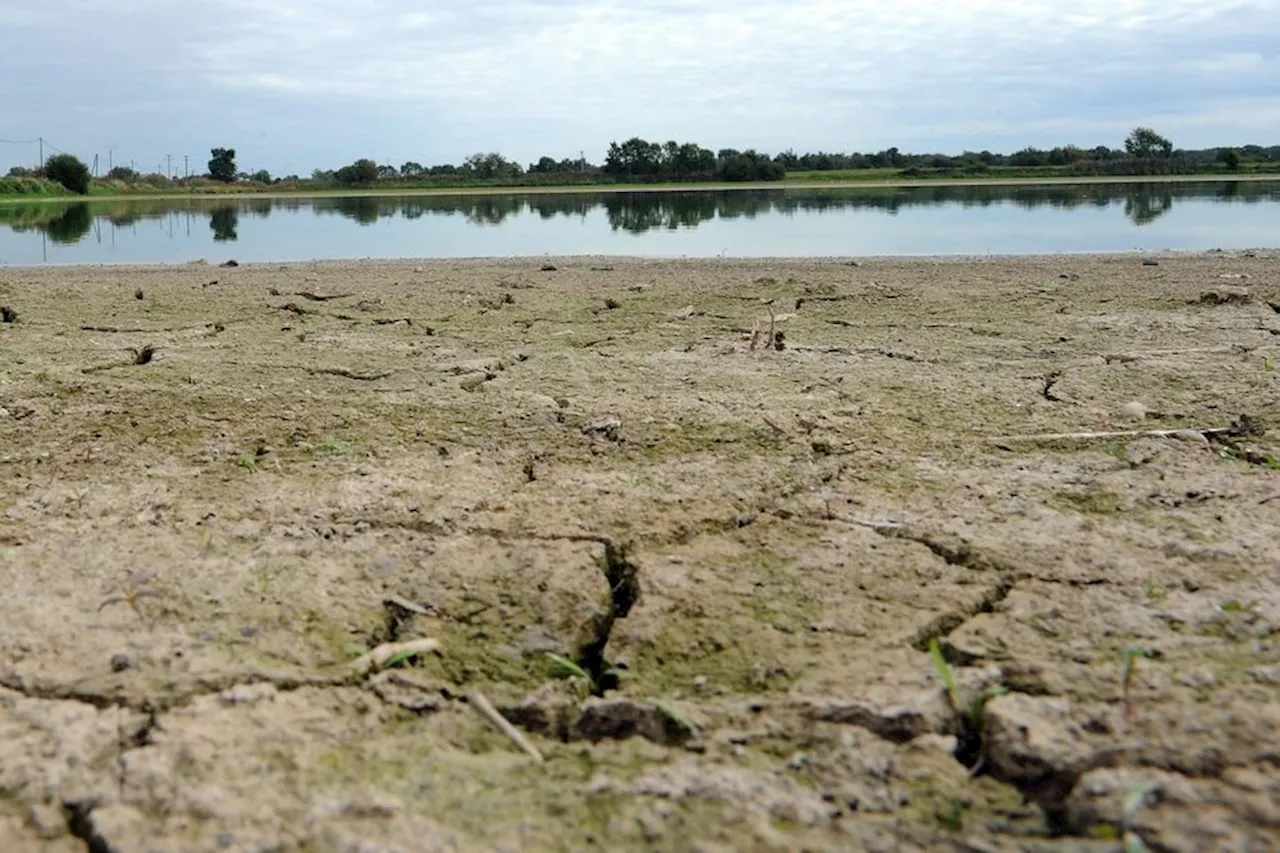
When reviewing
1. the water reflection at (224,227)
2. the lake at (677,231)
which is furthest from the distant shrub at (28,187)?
the water reflection at (224,227)

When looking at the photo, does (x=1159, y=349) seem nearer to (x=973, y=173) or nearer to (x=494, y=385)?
(x=494, y=385)

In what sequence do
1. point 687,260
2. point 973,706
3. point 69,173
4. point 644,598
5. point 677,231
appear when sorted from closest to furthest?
point 973,706, point 644,598, point 687,260, point 677,231, point 69,173

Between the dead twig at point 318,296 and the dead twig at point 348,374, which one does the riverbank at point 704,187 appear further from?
the dead twig at point 348,374

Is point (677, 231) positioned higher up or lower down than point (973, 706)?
higher up

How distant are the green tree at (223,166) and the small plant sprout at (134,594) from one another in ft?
152

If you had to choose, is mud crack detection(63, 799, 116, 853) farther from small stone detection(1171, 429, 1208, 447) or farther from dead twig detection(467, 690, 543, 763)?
small stone detection(1171, 429, 1208, 447)

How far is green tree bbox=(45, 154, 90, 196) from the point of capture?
1275 inches

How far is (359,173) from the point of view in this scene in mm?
39344

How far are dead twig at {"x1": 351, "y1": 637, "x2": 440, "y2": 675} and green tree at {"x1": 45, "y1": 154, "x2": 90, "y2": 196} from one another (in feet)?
118

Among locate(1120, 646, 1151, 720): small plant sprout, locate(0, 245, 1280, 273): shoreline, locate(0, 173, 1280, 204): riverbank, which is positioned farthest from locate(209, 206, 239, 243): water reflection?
locate(0, 173, 1280, 204): riverbank

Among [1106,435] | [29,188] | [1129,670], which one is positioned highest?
[29,188]

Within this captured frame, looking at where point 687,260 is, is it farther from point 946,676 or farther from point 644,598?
point 946,676

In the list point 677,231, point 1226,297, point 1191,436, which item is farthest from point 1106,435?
point 677,231

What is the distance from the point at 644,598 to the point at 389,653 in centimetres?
41
